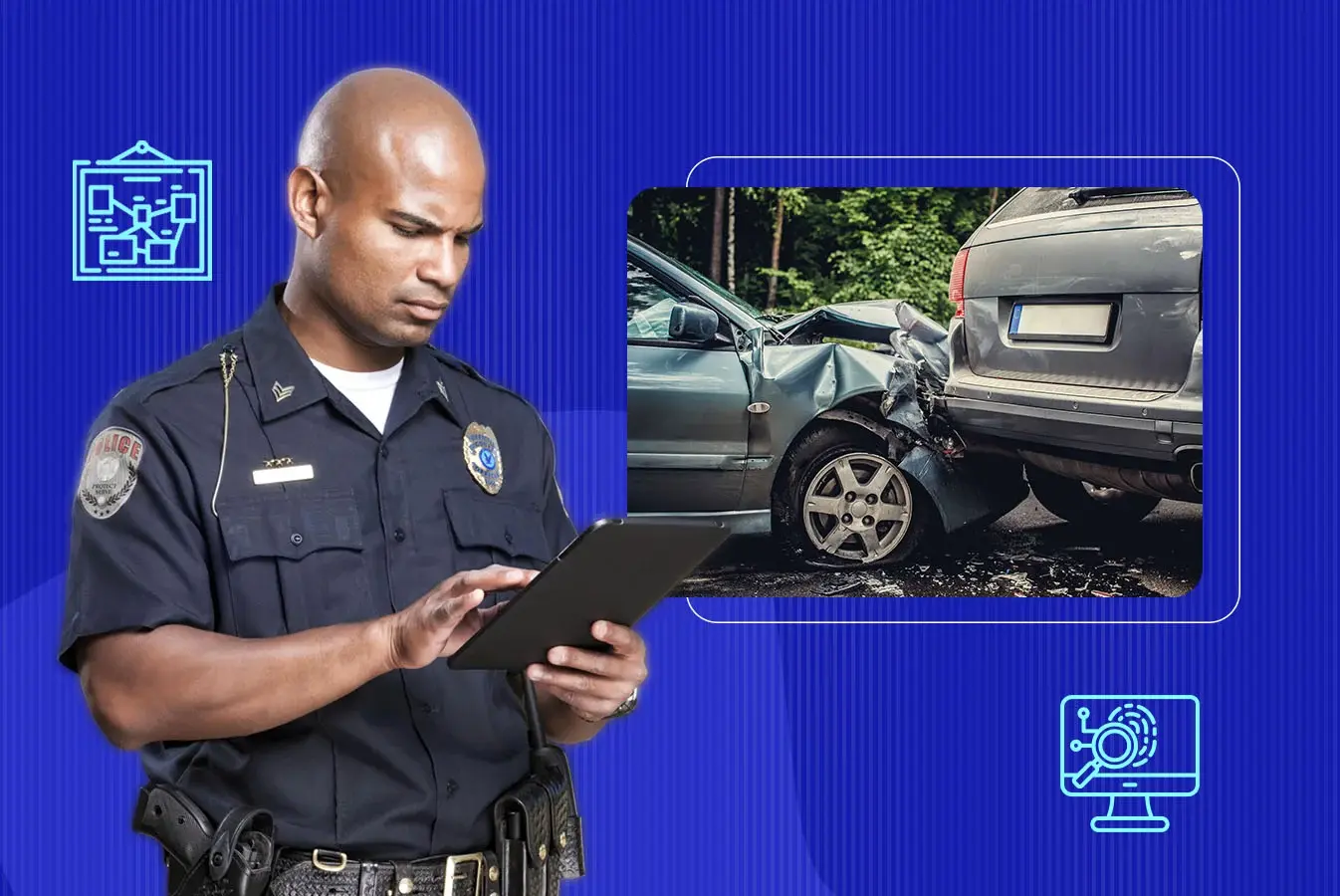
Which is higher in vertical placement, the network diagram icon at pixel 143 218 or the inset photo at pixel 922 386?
the network diagram icon at pixel 143 218

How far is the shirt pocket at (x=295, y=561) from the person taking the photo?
1642 millimetres

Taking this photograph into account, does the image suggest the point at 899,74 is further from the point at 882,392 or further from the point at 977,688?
the point at 977,688

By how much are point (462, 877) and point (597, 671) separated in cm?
32

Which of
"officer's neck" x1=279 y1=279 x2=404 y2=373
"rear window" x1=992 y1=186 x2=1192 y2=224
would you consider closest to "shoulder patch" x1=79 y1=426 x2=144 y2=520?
"officer's neck" x1=279 y1=279 x2=404 y2=373

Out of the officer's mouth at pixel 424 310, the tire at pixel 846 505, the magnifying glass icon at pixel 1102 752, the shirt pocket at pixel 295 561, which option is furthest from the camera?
the tire at pixel 846 505

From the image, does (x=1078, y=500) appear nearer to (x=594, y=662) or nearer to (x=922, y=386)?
(x=922, y=386)

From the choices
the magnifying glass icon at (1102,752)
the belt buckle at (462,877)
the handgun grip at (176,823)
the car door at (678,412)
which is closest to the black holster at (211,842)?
the handgun grip at (176,823)

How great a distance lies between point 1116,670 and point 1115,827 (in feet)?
1.06

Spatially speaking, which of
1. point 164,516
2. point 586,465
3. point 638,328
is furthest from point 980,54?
point 164,516

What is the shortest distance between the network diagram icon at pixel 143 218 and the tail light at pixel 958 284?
1555 mm

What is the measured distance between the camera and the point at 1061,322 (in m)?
3.22

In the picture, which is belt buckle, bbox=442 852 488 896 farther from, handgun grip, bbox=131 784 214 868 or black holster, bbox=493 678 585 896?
handgun grip, bbox=131 784 214 868

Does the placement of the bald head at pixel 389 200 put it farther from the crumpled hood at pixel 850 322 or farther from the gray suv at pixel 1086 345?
the gray suv at pixel 1086 345

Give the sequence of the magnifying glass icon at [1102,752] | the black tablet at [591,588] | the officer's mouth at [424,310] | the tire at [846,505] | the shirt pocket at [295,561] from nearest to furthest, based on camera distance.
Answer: the black tablet at [591,588] < the shirt pocket at [295,561] < the officer's mouth at [424,310] < the magnifying glass icon at [1102,752] < the tire at [846,505]
